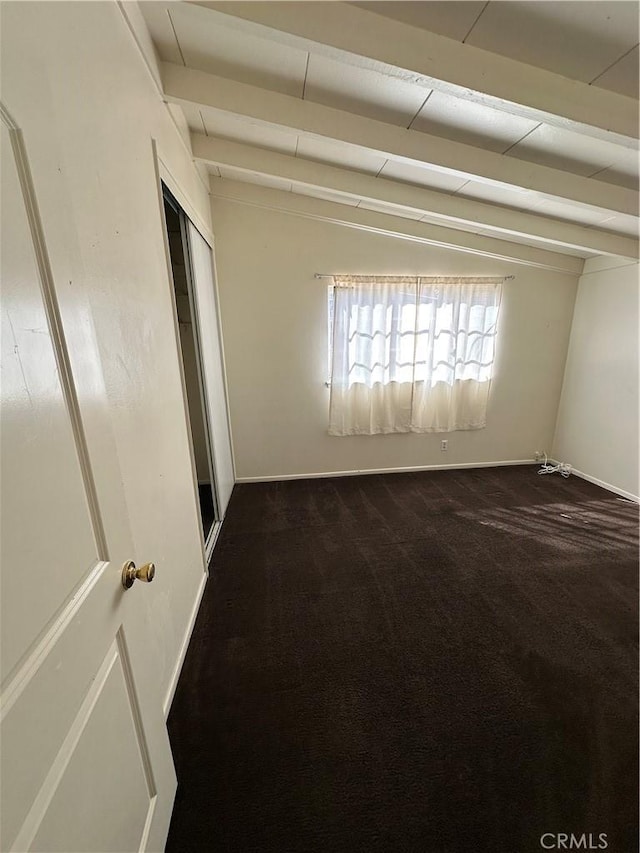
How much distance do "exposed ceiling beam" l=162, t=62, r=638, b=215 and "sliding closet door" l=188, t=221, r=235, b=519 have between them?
64 centimetres

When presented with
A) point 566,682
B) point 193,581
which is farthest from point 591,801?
point 193,581

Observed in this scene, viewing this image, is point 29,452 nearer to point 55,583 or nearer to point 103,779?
point 55,583

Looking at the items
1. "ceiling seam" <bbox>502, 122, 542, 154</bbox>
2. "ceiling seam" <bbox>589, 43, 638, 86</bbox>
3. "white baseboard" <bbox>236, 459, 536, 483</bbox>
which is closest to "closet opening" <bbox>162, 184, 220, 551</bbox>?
"white baseboard" <bbox>236, 459, 536, 483</bbox>

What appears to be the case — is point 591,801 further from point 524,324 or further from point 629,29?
point 524,324

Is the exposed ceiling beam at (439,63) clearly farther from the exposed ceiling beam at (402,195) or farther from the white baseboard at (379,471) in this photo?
the white baseboard at (379,471)

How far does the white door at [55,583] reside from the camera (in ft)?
1.45

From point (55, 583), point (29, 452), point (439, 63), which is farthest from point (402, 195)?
point (55, 583)

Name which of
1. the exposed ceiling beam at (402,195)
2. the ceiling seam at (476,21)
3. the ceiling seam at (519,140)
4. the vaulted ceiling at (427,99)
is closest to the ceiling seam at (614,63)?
the vaulted ceiling at (427,99)

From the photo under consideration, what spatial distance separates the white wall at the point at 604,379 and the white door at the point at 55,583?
397 centimetres

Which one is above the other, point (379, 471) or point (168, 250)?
point (168, 250)

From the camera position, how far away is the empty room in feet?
1.84

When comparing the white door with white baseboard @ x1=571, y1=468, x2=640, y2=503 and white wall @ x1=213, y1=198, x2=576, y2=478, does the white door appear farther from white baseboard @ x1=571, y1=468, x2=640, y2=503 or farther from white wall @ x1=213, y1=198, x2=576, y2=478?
white baseboard @ x1=571, y1=468, x2=640, y2=503

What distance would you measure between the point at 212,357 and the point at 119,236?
1455 millimetres

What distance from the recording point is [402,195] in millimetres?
2244
